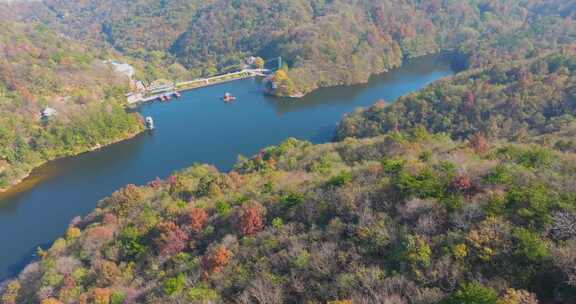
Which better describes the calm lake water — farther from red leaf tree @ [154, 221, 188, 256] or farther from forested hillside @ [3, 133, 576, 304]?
red leaf tree @ [154, 221, 188, 256]

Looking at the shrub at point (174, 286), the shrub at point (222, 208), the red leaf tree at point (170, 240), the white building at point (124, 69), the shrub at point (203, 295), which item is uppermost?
the shrub at point (203, 295)

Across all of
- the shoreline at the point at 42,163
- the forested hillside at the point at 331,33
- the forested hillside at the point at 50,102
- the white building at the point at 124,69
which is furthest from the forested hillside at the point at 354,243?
the white building at the point at 124,69

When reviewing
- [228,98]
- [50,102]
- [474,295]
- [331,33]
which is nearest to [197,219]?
[474,295]

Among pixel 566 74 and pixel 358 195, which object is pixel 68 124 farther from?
pixel 566 74

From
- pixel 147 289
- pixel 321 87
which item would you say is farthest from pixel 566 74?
pixel 147 289

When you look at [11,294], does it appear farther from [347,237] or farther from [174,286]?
[347,237]

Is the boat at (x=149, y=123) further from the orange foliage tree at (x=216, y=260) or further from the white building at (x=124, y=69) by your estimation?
the orange foliage tree at (x=216, y=260)
